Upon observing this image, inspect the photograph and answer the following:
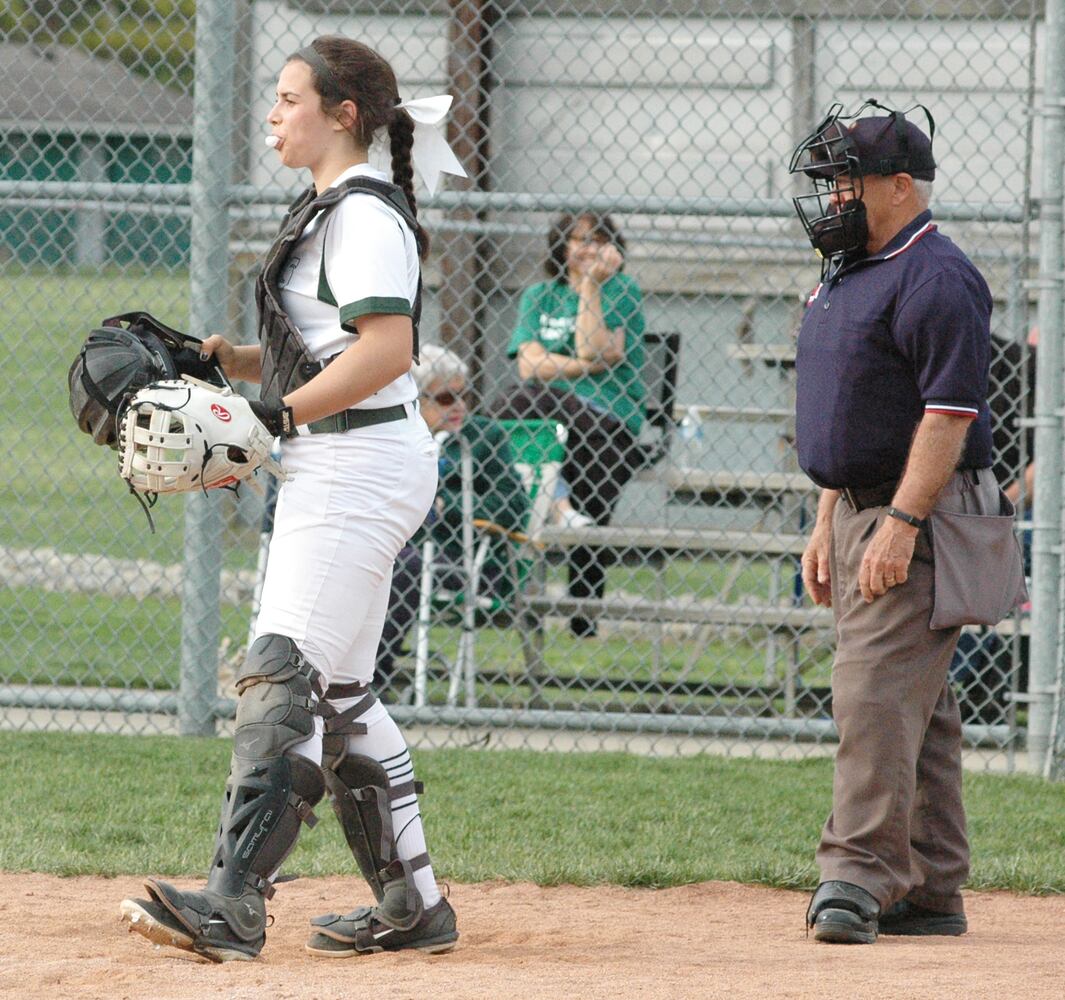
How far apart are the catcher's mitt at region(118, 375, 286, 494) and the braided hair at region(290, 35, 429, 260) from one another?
620 millimetres

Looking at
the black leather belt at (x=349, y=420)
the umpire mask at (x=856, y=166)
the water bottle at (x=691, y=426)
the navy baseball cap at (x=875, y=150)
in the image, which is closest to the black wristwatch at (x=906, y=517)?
the umpire mask at (x=856, y=166)

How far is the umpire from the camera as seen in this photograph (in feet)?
12.3

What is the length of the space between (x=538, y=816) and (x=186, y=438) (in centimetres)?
238

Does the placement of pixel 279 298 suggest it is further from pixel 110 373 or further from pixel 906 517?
pixel 906 517

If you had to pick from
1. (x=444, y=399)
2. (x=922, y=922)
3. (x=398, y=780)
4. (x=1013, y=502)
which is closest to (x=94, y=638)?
(x=444, y=399)

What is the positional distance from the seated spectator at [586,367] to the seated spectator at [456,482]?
1.08 feet

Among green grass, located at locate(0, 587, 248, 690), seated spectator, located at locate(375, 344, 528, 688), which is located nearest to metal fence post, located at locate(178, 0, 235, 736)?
green grass, located at locate(0, 587, 248, 690)

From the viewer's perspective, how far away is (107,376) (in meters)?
3.43

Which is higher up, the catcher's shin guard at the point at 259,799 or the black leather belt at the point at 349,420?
the black leather belt at the point at 349,420

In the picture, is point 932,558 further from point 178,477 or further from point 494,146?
point 494,146

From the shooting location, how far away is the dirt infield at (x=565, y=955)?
3.20 metres

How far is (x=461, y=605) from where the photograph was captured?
22.8 feet

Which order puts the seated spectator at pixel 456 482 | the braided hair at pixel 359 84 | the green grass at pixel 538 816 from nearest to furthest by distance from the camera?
1. the braided hair at pixel 359 84
2. the green grass at pixel 538 816
3. the seated spectator at pixel 456 482

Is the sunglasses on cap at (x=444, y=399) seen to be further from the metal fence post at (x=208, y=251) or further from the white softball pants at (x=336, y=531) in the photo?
the white softball pants at (x=336, y=531)
